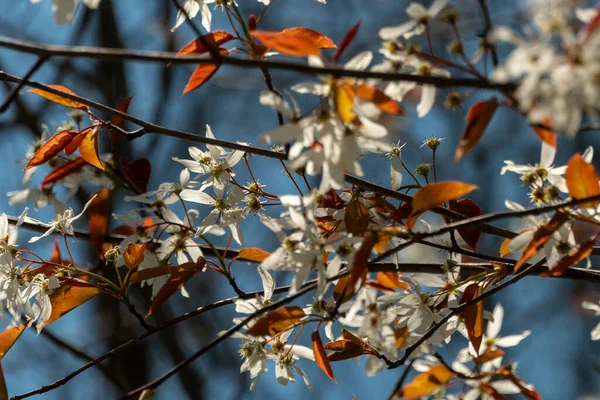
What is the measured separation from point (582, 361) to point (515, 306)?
0.69m

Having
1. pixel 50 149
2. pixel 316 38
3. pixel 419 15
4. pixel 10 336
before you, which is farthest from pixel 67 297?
pixel 419 15

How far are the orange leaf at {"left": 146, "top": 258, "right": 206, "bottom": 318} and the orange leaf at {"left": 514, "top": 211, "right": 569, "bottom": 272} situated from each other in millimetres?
A: 464

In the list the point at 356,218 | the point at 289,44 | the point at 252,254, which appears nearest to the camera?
the point at 289,44

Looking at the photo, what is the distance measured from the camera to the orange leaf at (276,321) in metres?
0.89

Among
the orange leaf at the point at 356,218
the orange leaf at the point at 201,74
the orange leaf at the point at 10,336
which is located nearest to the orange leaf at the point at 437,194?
the orange leaf at the point at 356,218

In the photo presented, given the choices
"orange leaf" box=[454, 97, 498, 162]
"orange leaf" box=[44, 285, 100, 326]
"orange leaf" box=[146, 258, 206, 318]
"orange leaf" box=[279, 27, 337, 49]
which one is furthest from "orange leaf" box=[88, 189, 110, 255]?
"orange leaf" box=[454, 97, 498, 162]

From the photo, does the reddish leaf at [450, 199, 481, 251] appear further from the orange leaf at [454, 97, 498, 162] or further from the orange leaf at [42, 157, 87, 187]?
the orange leaf at [42, 157, 87, 187]

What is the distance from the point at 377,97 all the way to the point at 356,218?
0.85 ft

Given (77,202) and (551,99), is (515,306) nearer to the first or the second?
(77,202)

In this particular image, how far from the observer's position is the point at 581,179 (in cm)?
82

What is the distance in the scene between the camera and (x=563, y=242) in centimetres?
90

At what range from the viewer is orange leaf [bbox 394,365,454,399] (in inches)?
37.1

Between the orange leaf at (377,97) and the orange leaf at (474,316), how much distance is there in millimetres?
402

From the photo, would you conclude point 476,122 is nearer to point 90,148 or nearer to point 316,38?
point 316,38
